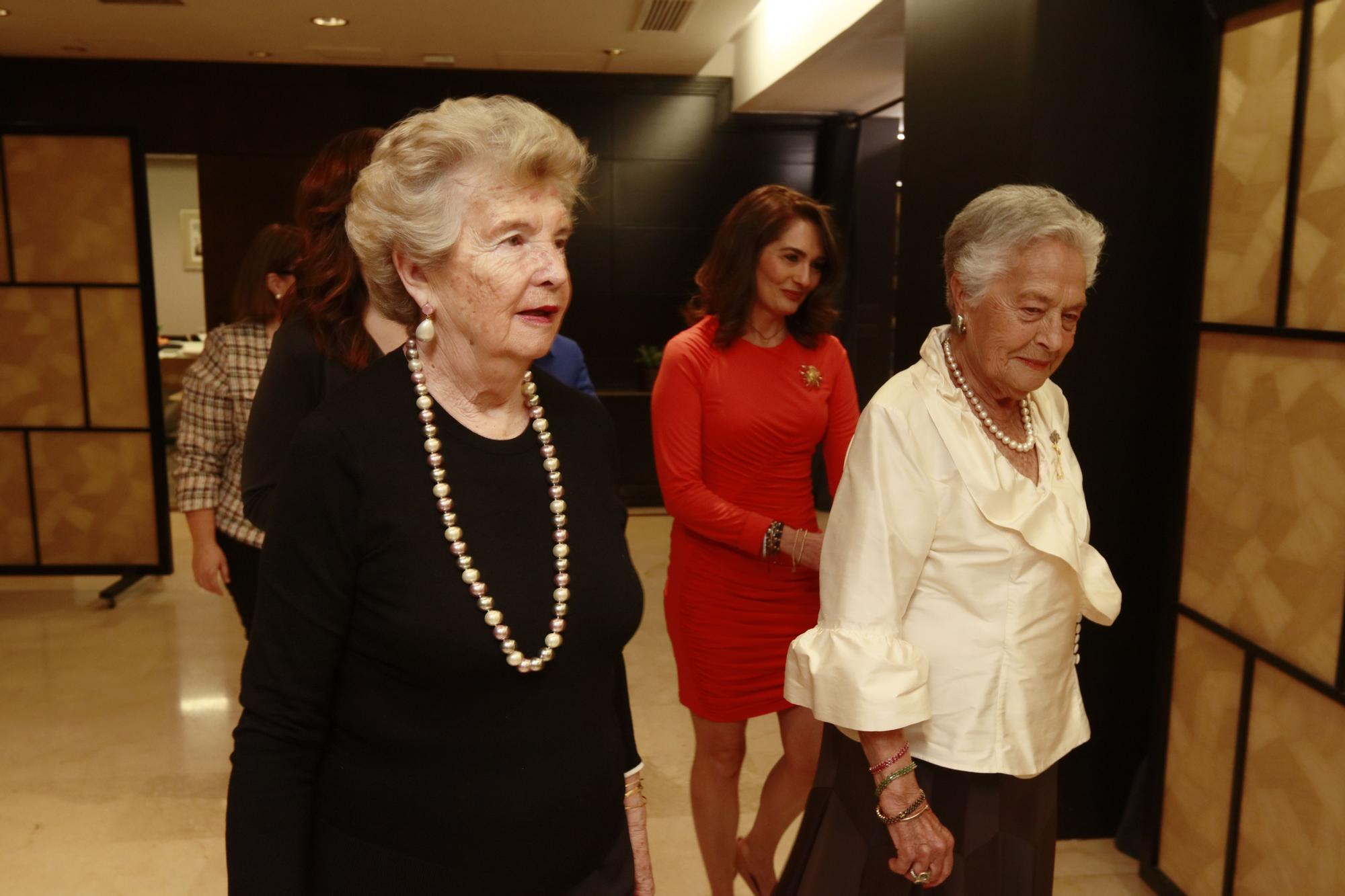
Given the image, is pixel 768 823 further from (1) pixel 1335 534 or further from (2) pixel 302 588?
(2) pixel 302 588

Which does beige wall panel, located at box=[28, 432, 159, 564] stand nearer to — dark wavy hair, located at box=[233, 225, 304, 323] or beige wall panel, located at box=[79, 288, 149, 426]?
beige wall panel, located at box=[79, 288, 149, 426]

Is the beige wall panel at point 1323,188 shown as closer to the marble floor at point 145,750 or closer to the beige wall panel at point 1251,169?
the beige wall panel at point 1251,169

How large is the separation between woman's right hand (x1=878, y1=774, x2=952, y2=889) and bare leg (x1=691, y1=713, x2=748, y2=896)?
1.03 metres

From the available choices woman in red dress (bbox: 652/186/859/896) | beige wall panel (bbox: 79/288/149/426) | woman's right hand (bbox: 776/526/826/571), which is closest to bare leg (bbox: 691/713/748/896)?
woman in red dress (bbox: 652/186/859/896)

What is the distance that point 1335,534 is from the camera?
2193mm

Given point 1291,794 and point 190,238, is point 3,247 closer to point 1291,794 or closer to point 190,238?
point 1291,794

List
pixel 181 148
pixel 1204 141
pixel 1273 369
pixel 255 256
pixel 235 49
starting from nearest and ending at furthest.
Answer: pixel 1273 369 → pixel 1204 141 → pixel 255 256 → pixel 235 49 → pixel 181 148

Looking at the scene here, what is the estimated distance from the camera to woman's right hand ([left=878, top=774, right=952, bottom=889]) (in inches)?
65.7

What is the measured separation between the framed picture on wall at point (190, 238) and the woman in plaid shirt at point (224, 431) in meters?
11.4

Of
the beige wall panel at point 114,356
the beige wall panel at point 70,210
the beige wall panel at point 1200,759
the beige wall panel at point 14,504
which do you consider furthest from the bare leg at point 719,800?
the beige wall panel at point 14,504

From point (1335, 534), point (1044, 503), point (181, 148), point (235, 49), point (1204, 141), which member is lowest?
point (1335, 534)

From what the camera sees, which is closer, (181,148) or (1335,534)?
(1335,534)

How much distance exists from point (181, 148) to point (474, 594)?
760cm

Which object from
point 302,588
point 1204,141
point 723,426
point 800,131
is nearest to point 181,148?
point 800,131
